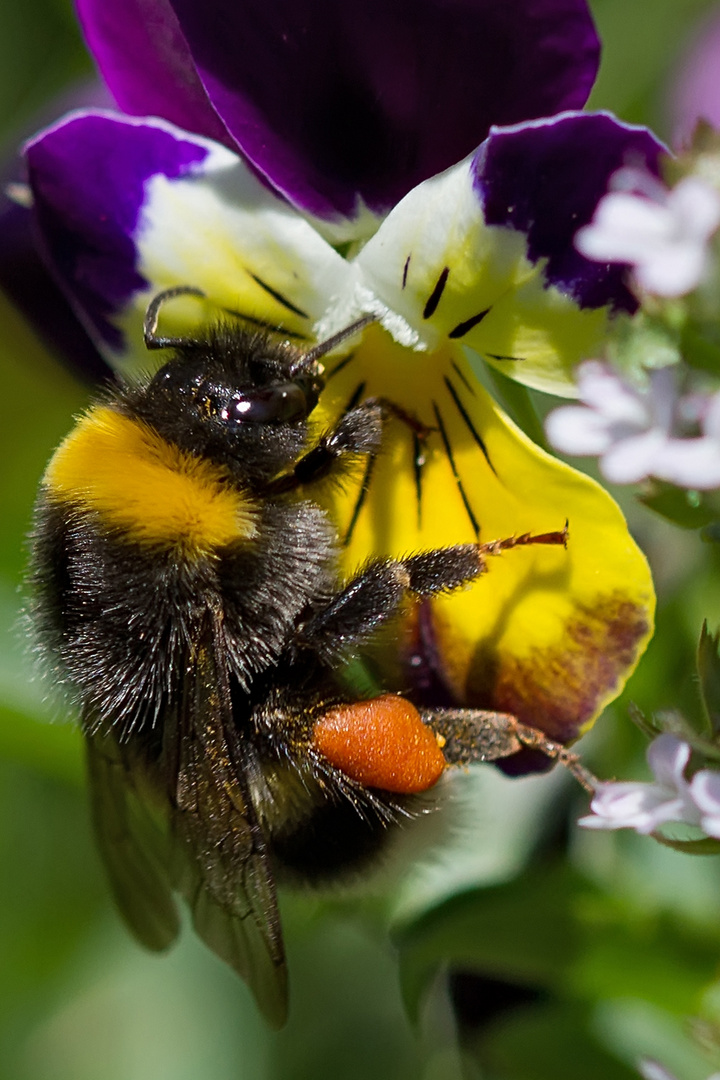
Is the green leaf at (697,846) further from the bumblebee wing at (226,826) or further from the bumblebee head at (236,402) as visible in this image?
the bumblebee head at (236,402)

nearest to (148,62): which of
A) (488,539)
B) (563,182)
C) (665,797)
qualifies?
(563,182)

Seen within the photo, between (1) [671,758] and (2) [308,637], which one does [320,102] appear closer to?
(2) [308,637]

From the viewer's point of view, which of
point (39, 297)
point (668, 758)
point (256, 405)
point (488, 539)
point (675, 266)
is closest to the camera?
point (675, 266)

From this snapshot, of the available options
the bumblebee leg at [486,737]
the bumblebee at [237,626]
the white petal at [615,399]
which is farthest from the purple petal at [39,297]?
the white petal at [615,399]

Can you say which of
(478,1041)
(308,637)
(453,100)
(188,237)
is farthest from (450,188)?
(478,1041)

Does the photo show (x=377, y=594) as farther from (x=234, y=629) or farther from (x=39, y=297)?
(x=39, y=297)

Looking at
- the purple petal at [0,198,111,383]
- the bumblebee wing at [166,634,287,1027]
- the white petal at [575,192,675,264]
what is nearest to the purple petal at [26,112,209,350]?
the purple petal at [0,198,111,383]
